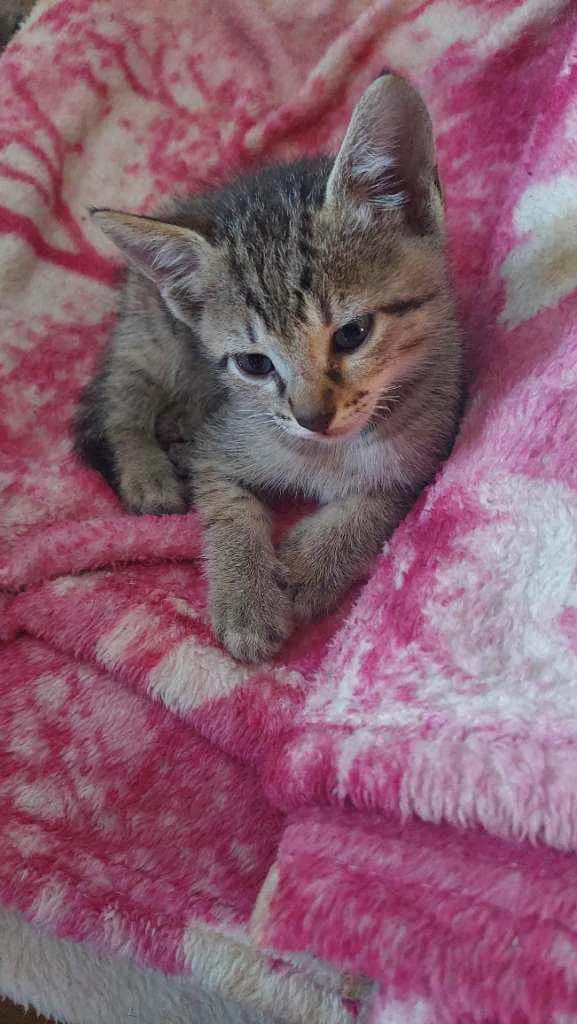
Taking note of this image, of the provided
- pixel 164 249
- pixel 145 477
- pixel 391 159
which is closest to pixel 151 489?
pixel 145 477

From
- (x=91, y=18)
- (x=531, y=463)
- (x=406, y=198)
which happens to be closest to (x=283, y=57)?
(x=91, y=18)

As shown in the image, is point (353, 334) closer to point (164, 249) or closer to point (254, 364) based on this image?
point (254, 364)

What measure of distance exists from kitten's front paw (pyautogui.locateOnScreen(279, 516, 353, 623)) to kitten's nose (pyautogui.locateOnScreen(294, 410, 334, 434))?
205 millimetres

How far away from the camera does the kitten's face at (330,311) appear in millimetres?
935

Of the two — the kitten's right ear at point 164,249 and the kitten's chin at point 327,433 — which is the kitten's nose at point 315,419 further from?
the kitten's right ear at point 164,249

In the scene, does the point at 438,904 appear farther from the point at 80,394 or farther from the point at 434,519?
the point at 80,394

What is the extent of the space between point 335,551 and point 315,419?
22 cm

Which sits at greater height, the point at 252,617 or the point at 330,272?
the point at 330,272

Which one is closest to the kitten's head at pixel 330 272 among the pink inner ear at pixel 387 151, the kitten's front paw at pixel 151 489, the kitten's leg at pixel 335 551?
the pink inner ear at pixel 387 151

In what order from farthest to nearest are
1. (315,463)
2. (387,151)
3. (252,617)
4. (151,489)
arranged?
(151,489) → (315,463) → (252,617) → (387,151)

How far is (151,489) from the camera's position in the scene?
4.16 feet

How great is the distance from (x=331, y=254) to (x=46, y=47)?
91 centimetres

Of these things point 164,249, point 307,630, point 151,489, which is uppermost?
point 164,249

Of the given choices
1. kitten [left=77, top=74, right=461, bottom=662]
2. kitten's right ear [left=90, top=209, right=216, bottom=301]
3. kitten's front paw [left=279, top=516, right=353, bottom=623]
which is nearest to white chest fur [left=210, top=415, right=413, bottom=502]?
kitten [left=77, top=74, right=461, bottom=662]
